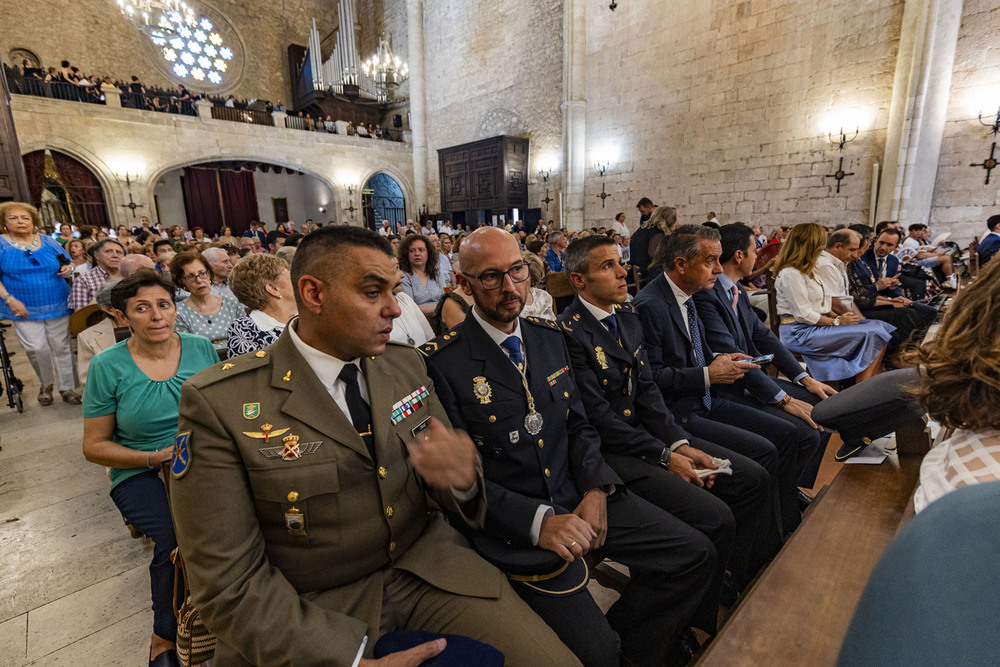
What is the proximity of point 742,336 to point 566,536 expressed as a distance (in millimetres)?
1917

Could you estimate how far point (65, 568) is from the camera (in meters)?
2.02

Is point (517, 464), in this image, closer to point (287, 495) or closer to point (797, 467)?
point (287, 495)

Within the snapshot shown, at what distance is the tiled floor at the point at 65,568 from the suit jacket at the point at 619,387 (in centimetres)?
187

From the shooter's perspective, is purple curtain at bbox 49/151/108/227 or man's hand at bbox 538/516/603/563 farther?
purple curtain at bbox 49/151/108/227

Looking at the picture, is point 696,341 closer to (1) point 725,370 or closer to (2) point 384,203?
(1) point 725,370

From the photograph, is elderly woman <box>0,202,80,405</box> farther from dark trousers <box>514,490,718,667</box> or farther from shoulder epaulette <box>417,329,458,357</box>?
dark trousers <box>514,490,718,667</box>

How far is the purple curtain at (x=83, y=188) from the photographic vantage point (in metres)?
11.4

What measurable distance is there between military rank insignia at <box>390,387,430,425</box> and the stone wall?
9.65 meters

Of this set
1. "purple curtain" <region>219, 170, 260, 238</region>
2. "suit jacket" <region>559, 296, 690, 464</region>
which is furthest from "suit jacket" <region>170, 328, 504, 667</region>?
"purple curtain" <region>219, 170, 260, 238</region>

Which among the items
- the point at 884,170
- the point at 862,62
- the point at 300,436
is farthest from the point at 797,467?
the point at 862,62

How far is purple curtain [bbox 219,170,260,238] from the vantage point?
1638 cm

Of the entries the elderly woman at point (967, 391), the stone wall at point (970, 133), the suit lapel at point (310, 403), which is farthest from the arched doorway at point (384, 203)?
the elderly woman at point (967, 391)

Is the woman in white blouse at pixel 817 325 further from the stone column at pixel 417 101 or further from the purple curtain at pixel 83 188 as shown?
the purple curtain at pixel 83 188

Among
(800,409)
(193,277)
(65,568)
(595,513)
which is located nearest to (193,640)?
(595,513)
